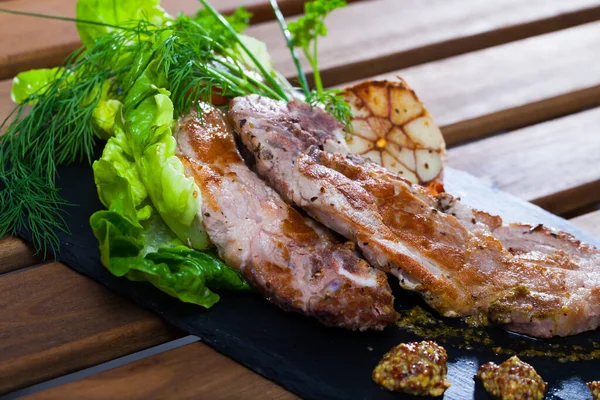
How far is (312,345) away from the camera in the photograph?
2.98m

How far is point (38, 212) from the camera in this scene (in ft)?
11.8

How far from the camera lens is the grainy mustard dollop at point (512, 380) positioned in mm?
2807

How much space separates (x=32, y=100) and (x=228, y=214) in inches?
55.7

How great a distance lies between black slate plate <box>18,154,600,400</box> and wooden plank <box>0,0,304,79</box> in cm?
193

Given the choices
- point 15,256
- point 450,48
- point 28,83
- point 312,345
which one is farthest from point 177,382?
point 450,48

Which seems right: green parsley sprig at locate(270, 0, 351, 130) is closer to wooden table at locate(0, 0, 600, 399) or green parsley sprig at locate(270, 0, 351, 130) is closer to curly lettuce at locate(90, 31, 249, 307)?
wooden table at locate(0, 0, 600, 399)

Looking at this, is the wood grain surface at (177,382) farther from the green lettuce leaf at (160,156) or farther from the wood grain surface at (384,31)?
the wood grain surface at (384,31)

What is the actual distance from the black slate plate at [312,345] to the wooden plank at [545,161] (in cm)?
117

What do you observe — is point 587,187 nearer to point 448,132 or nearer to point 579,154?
point 579,154

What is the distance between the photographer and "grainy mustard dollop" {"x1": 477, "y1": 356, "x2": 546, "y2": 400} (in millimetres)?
2807

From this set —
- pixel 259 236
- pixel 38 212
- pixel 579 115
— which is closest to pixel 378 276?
pixel 259 236

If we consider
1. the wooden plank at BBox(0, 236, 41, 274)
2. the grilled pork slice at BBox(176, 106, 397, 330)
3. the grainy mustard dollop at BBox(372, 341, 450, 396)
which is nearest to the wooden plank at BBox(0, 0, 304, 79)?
the wooden plank at BBox(0, 236, 41, 274)

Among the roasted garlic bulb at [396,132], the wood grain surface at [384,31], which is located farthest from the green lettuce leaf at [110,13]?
the roasted garlic bulb at [396,132]

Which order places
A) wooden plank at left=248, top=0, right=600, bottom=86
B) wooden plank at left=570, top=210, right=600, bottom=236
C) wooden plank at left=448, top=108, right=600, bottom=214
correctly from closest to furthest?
1. wooden plank at left=570, top=210, right=600, bottom=236
2. wooden plank at left=448, top=108, right=600, bottom=214
3. wooden plank at left=248, top=0, right=600, bottom=86
